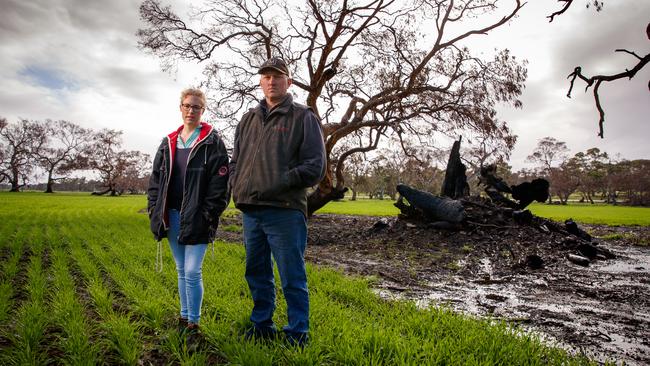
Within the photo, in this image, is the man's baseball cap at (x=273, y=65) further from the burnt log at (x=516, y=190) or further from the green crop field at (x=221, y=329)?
the burnt log at (x=516, y=190)

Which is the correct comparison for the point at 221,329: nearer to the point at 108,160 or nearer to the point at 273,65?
the point at 273,65

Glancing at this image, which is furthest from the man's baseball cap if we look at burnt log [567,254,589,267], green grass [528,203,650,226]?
green grass [528,203,650,226]

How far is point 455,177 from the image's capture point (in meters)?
12.3

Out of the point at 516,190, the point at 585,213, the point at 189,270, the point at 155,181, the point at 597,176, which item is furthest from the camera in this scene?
the point at 597,176

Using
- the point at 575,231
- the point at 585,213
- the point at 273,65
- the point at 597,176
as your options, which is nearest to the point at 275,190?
the point at 273,65

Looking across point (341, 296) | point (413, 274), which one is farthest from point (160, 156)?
point (413, 274)

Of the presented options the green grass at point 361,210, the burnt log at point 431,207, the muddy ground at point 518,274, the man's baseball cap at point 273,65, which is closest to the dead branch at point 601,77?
the man's baseball cap at point 273,65

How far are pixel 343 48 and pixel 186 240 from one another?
1380 cm

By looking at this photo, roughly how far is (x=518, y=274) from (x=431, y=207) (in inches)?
162

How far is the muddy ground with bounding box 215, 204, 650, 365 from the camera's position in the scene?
11.4 feet

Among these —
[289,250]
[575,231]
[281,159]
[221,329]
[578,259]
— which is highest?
[281,159]

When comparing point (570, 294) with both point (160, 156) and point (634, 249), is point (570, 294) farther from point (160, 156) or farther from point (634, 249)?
point (634, 249)

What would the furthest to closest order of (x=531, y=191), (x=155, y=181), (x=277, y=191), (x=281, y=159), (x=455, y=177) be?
(x=455, y=177) → (x=531, y=191) → (x=155, y=181) → (x=281, y=159) → (x=277, y=191)

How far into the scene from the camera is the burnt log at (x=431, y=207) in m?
9.55
